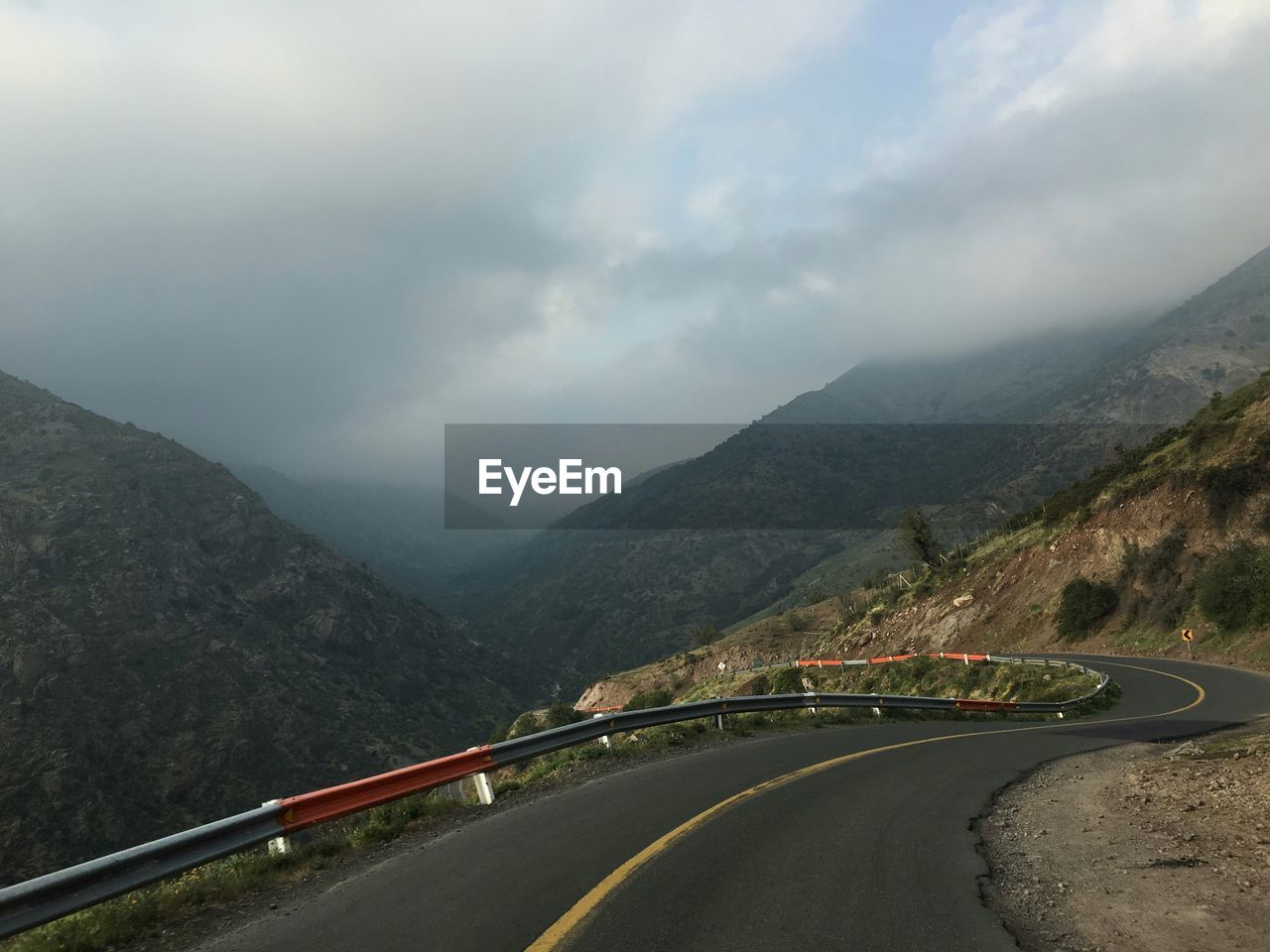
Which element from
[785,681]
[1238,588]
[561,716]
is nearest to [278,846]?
[1238,588]

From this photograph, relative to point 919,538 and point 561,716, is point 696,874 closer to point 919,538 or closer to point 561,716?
point 919,538

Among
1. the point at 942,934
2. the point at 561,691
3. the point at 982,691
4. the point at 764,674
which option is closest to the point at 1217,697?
the point at 982,691

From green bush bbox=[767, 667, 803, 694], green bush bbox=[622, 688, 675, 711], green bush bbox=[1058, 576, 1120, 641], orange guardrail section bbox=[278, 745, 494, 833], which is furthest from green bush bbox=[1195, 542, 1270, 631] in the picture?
green bush bbox=[622, 688, 675, 711]

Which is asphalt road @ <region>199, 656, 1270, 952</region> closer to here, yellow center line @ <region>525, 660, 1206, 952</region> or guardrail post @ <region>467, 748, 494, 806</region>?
yellow center line @ <region>525, 660, 1206, 952</region>

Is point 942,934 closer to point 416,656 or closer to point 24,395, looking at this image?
point 416,656

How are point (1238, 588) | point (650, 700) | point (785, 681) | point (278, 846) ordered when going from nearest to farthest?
point (278, 846) < point (1238, 588) < point (785, 681) < point (650, 700)

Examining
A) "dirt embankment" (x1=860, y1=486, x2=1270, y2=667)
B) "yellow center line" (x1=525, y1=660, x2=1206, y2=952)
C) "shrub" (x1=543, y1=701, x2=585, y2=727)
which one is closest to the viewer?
"yellow center line" (x1=525, y1=660, x2=1206, y2=952)
